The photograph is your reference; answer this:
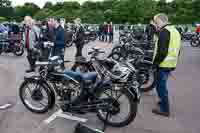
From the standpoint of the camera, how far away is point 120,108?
13.9ft

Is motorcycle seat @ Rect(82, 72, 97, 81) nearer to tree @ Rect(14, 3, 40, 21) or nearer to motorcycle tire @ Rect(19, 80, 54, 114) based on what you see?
motorcycle tire @ Rect(19, 80, 54, 114)

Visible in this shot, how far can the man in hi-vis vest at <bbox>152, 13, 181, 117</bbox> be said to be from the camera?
4.51 meters

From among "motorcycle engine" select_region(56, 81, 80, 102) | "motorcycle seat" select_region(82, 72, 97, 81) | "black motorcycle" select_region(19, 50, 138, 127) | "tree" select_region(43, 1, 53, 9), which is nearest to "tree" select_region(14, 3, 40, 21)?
"tree" select_region(43, 1, 53, 9)

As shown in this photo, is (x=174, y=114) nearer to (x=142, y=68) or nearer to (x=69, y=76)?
(x=142, y=68)

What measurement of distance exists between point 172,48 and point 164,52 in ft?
0.55

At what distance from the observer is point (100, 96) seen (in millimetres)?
4258

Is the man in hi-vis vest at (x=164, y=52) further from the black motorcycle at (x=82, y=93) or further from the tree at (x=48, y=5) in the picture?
the tree at (x=48, y=5)

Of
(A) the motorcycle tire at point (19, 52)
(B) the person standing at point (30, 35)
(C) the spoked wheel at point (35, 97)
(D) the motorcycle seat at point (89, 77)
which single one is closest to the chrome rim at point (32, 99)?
(C) the spoked wheel at point (35, 97)

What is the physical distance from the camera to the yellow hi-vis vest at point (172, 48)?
14.8 ft

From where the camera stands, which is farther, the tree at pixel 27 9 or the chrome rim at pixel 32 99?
the tree at pixel 27 9

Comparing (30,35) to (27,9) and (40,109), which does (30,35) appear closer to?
(40,109)

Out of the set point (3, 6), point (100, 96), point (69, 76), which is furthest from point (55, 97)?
point (3, 6)

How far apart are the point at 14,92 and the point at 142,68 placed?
3.18 metres

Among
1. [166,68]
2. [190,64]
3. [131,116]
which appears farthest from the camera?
[190,64]
